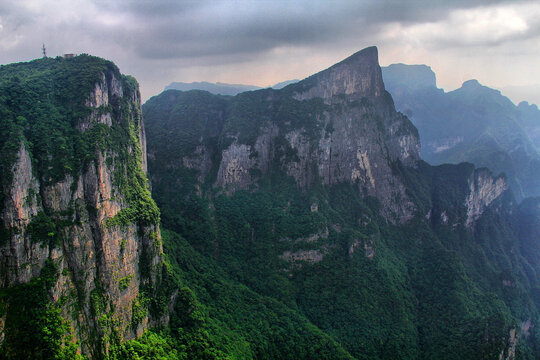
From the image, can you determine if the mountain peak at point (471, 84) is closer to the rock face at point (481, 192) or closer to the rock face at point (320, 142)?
the rock face at point (481, 192)

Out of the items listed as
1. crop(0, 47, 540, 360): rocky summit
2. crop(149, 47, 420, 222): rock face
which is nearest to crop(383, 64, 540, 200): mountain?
crop(0, 47, 540, 360): rocky summit

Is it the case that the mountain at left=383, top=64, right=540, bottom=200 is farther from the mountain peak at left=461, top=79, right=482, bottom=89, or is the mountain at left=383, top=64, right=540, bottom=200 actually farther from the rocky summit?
the rocky summit

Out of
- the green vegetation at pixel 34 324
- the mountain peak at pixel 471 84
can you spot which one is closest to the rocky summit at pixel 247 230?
the green vegetation at pixel 34 324

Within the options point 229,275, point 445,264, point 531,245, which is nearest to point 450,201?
point 445,264

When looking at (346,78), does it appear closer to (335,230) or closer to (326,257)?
(335,230)

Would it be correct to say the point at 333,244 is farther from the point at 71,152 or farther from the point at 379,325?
the point at 71,152

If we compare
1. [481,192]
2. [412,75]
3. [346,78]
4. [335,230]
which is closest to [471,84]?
[412,75]
